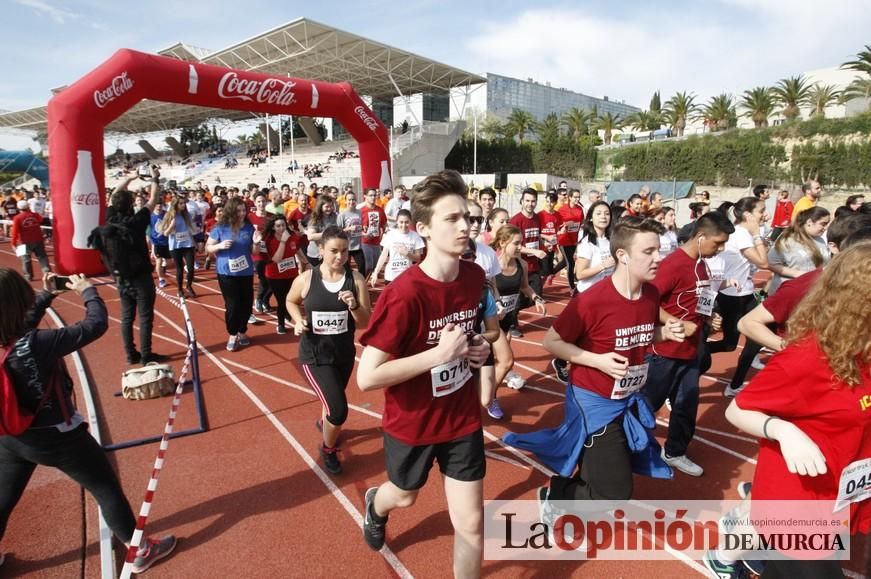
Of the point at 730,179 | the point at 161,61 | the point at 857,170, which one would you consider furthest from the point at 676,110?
the point at 161,61

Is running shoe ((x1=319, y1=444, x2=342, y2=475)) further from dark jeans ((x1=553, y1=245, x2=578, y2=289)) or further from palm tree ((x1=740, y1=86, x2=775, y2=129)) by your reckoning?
palm tree ((x1=740, y1=86, x2=775, y2=129))

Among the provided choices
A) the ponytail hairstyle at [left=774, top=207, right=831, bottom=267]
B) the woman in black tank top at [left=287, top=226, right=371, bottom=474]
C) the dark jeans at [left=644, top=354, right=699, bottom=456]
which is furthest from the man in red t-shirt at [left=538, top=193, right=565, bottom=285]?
the woman in black tank top at [left=287, top=226, right=371, bottom=474]

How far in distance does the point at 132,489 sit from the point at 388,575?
2.17 metres

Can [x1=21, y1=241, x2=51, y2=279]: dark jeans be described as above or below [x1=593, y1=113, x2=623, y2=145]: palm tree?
below

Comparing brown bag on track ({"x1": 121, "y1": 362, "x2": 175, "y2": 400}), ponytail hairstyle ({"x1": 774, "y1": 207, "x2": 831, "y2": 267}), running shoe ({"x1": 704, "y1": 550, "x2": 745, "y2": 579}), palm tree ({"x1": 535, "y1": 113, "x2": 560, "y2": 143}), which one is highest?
palm tree ({"x1": 535, "y1": 113, "x2": 560, "y2": 143})

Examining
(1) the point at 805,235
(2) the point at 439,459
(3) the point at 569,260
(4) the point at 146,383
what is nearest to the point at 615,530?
(2) the point at 439,459

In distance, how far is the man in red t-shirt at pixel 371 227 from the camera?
30.5 feet

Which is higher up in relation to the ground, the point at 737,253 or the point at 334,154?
the point at 334,154

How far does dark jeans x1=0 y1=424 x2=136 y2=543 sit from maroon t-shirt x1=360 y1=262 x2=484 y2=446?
1.66m

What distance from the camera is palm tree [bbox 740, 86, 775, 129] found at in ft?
126

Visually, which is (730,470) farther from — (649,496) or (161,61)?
(161,61)

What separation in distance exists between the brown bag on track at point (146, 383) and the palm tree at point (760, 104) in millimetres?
45932

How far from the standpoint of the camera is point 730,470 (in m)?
3.81

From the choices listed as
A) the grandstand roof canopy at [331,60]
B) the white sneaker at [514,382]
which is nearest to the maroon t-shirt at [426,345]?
the white sneaker at [514,382]
